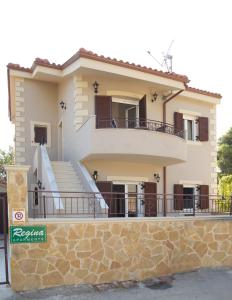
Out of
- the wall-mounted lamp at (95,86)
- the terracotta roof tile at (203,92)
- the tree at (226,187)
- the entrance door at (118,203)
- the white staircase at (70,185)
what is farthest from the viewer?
the tree at (226,187)

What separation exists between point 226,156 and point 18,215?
3004 cm

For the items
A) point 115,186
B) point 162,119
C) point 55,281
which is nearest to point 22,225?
point 55,281

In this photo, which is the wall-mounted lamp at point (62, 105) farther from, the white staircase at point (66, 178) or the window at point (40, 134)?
the white staircase at point (66, 178)

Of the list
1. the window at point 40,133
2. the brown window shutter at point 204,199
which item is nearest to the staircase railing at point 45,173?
the window at point 40,133

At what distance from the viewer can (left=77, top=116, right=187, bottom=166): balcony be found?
1254 cm

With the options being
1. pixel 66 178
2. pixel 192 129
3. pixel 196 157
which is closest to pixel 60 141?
pixel 66 178

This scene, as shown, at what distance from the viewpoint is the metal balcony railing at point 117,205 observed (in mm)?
10102

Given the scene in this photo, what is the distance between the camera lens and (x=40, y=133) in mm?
15461

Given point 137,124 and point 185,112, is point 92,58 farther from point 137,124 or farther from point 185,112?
point 185,112

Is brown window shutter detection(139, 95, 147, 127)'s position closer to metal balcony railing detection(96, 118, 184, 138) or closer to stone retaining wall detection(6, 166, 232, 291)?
metal balcony railing detection(96, 118, 184, 138)

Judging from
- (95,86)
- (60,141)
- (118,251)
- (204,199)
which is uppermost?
(95,86)

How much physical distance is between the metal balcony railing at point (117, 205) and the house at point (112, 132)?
0.06 metres

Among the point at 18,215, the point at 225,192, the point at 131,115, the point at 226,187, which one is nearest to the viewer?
the point at 18,215

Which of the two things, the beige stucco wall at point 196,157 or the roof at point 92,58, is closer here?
the roof at point 92,58
